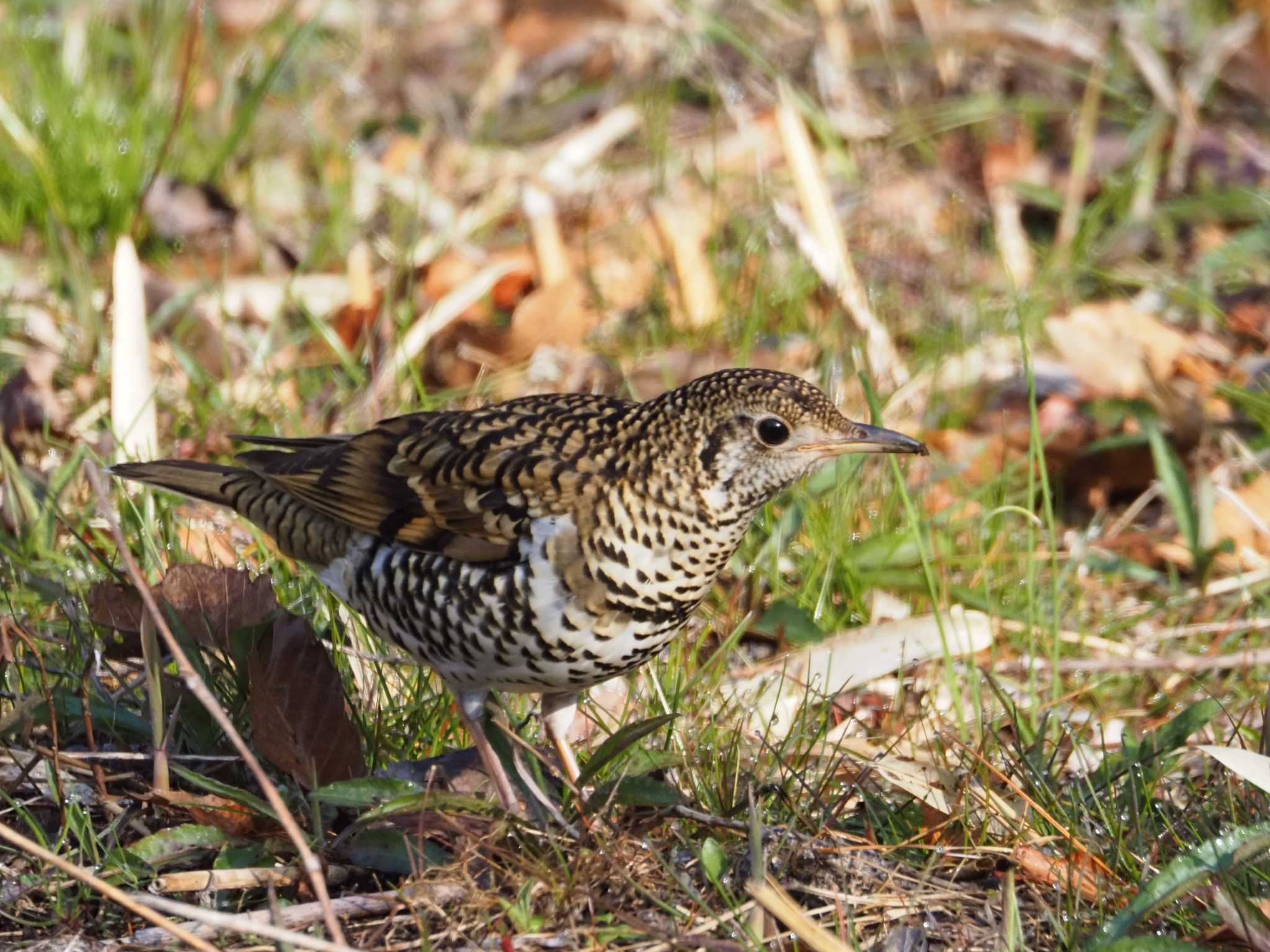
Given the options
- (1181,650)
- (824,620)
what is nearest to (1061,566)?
(1181,650)

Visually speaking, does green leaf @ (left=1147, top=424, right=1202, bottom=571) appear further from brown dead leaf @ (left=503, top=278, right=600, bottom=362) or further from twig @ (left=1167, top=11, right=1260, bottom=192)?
twig @ (left=1167, top=11, right=1260, bottom=192)

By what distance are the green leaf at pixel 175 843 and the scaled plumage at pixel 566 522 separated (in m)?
0.53

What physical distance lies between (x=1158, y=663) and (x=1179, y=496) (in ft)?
2.72

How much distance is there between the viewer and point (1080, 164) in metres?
7.01

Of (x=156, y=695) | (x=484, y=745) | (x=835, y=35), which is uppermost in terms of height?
(x=835, y=35)

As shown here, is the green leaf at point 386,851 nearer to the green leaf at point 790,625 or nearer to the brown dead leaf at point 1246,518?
the green leaf at point 790,625

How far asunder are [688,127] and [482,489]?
4267 millimetres

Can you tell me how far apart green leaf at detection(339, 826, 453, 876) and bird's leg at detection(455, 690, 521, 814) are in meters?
0.15

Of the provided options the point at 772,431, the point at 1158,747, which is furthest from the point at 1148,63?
the point at 772,431

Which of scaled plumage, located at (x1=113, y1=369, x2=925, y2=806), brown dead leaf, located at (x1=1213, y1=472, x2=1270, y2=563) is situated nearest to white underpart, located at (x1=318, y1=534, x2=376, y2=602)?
scaled plumage, located at (x1=113, y1=369, x2=925, y2=806)

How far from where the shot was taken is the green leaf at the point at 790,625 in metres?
4.41

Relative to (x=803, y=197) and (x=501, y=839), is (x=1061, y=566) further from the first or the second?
(x=501, y=839)

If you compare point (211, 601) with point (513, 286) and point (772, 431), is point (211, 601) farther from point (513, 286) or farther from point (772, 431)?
point (513, 286)

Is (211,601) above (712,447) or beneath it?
beneath
